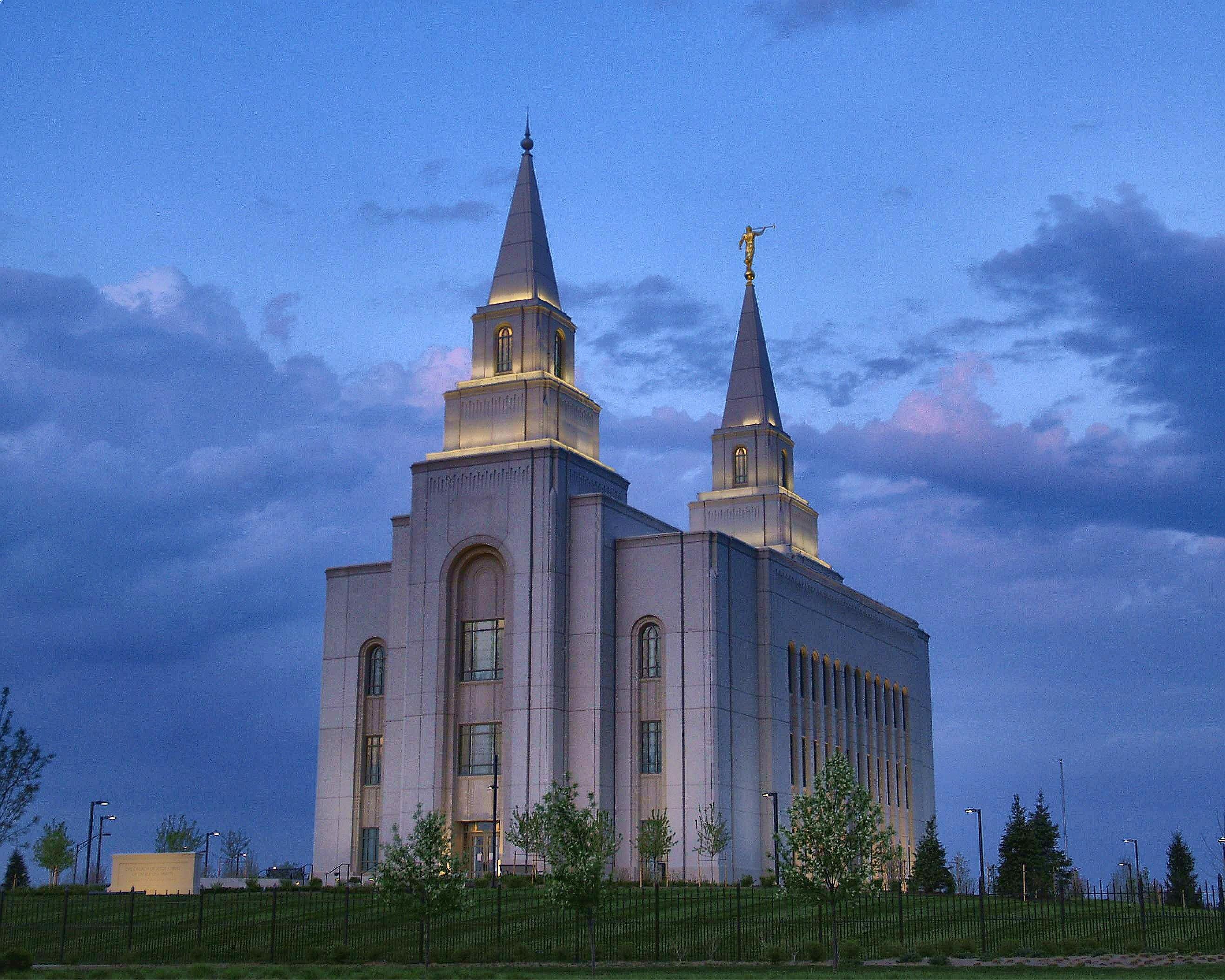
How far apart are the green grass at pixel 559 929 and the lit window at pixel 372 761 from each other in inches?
695

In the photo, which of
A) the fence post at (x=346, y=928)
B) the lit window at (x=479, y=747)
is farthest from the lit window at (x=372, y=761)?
the fence post at (x=346, y=928)

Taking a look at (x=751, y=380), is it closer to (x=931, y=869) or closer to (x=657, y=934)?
(x=931, y=869)

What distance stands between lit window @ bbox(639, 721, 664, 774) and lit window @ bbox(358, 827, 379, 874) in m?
11.7

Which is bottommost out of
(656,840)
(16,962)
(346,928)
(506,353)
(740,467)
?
(16,962)

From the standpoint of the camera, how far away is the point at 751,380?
277 feet

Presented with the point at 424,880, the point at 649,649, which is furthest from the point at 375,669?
the point at 424,880

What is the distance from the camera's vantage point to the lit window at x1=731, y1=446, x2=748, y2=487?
82938 mm

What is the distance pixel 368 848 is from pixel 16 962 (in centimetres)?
2955

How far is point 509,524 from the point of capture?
6103 centimetres

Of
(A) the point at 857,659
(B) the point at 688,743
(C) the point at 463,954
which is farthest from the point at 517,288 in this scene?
(C) the point at 463,954

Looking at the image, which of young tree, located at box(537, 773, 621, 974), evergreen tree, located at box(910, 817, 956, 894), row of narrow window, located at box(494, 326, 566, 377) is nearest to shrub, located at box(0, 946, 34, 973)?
young tree, located at box(537, 773, 621, 974)

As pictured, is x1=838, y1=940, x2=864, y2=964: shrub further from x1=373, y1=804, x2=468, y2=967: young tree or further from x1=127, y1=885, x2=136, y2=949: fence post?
x1=127, y1=885, x2=136, y2=949: fence post

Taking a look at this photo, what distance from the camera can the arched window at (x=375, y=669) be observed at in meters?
66.0

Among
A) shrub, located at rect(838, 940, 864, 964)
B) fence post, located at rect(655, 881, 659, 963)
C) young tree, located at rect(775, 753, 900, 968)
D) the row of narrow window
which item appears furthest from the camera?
the row of narrow window
